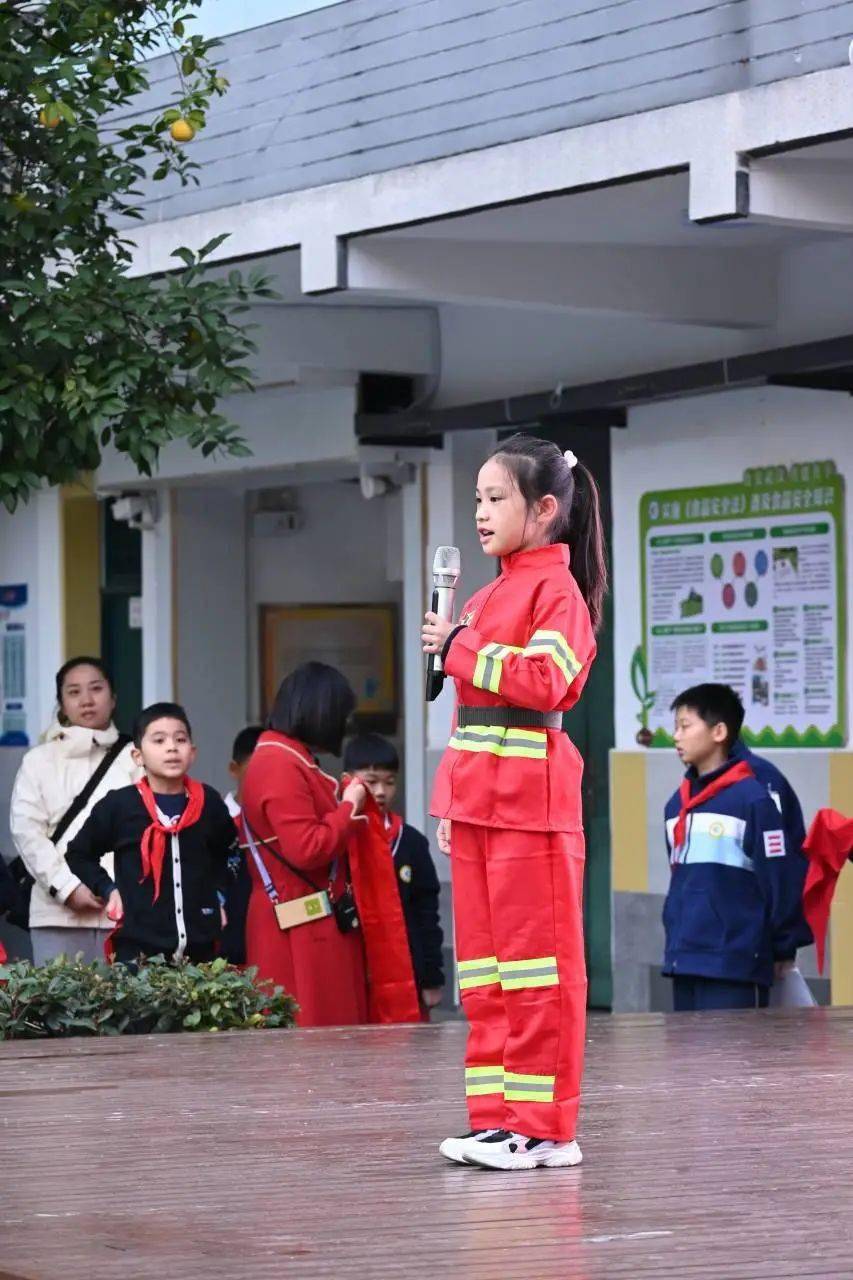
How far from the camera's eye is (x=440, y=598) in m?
5.52

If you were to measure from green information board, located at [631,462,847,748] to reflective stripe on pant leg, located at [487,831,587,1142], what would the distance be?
19.3 ft

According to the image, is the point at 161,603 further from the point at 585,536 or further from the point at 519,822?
the point at 519,822

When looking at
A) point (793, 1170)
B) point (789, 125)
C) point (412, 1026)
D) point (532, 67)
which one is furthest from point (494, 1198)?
point (532, 67)

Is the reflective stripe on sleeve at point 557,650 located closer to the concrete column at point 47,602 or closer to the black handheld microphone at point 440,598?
the black handheld microphone at point 440,598

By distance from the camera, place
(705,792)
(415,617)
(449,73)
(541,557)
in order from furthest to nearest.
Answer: (415,617) → (449,73) → (705,792) → (541,557)

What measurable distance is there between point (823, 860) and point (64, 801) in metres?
2.96

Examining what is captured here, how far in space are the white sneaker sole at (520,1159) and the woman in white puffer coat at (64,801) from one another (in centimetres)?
423

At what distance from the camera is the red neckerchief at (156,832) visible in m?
8.87

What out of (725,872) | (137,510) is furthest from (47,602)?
(725,872)

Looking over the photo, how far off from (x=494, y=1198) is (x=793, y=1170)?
0.75 meters

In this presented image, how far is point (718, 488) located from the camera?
12.1m

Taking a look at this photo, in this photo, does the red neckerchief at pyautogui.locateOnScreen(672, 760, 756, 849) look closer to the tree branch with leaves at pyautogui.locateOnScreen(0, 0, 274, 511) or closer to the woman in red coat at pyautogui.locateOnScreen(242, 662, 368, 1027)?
the woman in red coat at pyautogui.locateOnScreen(242, 662, 368, 1027)

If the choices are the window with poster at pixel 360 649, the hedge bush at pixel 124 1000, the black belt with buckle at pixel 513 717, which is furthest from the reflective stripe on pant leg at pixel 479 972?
the window with poster at pixel 360 649

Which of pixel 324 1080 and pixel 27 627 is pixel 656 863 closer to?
pixel 324 1080
